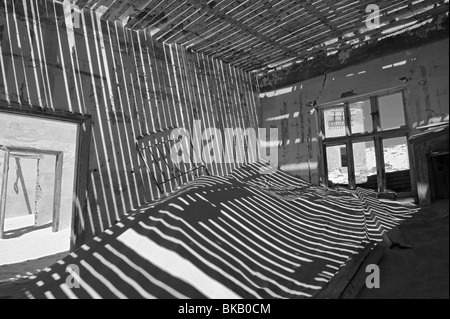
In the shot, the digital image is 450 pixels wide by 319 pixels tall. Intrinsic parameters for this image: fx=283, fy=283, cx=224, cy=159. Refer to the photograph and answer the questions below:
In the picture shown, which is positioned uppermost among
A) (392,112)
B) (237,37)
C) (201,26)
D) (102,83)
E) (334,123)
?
(201,26)

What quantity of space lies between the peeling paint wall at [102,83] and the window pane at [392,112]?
13.8 ft

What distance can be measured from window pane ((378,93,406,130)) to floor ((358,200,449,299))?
12.1ft

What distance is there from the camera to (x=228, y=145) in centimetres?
720

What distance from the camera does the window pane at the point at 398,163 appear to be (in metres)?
6.38

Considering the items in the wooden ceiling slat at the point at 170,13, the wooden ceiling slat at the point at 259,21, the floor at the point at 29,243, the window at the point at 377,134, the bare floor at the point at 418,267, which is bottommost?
the floor at the point at 29,243

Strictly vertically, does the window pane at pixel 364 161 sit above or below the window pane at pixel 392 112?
below

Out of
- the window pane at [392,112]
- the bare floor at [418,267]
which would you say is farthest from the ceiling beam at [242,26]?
the bare floor at [418,267]

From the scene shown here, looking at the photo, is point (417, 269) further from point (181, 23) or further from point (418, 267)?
point (181, 23)

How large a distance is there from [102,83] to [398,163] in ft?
29.8

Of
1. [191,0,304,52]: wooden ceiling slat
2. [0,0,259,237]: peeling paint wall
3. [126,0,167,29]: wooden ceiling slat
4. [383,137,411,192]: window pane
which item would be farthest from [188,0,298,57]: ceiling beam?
[383,137,411,192]: window pane

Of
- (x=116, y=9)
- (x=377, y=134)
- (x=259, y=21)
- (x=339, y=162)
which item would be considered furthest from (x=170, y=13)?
(x=339, y=162)

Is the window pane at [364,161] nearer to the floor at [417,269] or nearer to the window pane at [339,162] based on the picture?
the window pane at [339,162]

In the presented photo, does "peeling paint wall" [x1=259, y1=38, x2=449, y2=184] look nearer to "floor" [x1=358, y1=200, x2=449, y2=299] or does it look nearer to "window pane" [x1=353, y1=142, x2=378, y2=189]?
"floor" [x1=358, y1=200, x2=449, y2=299]

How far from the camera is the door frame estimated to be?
411 centimetres
